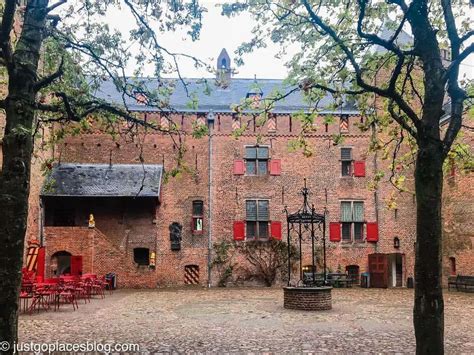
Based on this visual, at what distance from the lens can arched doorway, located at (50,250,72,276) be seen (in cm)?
2030

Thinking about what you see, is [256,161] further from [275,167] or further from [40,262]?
[40,262]

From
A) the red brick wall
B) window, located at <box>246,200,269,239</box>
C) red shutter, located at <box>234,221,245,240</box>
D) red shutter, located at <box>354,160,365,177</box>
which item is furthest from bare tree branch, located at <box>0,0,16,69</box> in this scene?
red shutter, located at <box>354,160,365,177</box>

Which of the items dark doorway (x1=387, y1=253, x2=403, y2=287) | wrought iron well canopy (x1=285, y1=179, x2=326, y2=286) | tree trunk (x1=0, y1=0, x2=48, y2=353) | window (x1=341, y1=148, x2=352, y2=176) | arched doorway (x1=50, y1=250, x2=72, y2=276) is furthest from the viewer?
window (x1=341, y1=148, x2=352, y2=176)

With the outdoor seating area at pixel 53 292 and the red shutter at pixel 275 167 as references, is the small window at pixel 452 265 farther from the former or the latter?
the outdoor seating area at pixel 53 292

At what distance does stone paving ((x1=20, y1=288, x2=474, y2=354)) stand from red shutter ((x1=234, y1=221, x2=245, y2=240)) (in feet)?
25.8

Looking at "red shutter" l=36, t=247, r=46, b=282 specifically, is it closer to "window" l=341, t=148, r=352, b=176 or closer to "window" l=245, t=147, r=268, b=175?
"window" l=245, t=147, r=268, b=175

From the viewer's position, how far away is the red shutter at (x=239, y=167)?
933 inches

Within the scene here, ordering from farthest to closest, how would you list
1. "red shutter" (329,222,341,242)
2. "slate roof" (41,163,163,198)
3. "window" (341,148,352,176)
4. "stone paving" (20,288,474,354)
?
1. "window" (341,148,352,176)
2. "red shutter" (329,222,341,242)
3. "slate roof" (41,163,163,198)
4. "stone paving" (20,288,474,354)

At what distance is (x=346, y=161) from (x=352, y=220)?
2.94 m

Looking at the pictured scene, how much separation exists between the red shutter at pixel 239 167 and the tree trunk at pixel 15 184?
18229 mm

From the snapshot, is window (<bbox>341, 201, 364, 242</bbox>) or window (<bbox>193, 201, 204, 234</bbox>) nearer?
window (<bbox>193, 201, 204, 234</bbox>)

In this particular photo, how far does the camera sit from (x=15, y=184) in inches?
201

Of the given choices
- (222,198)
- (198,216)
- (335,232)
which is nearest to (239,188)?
(222,198)

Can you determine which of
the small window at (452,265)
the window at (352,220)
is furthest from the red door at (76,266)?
the small window at (452,265)
